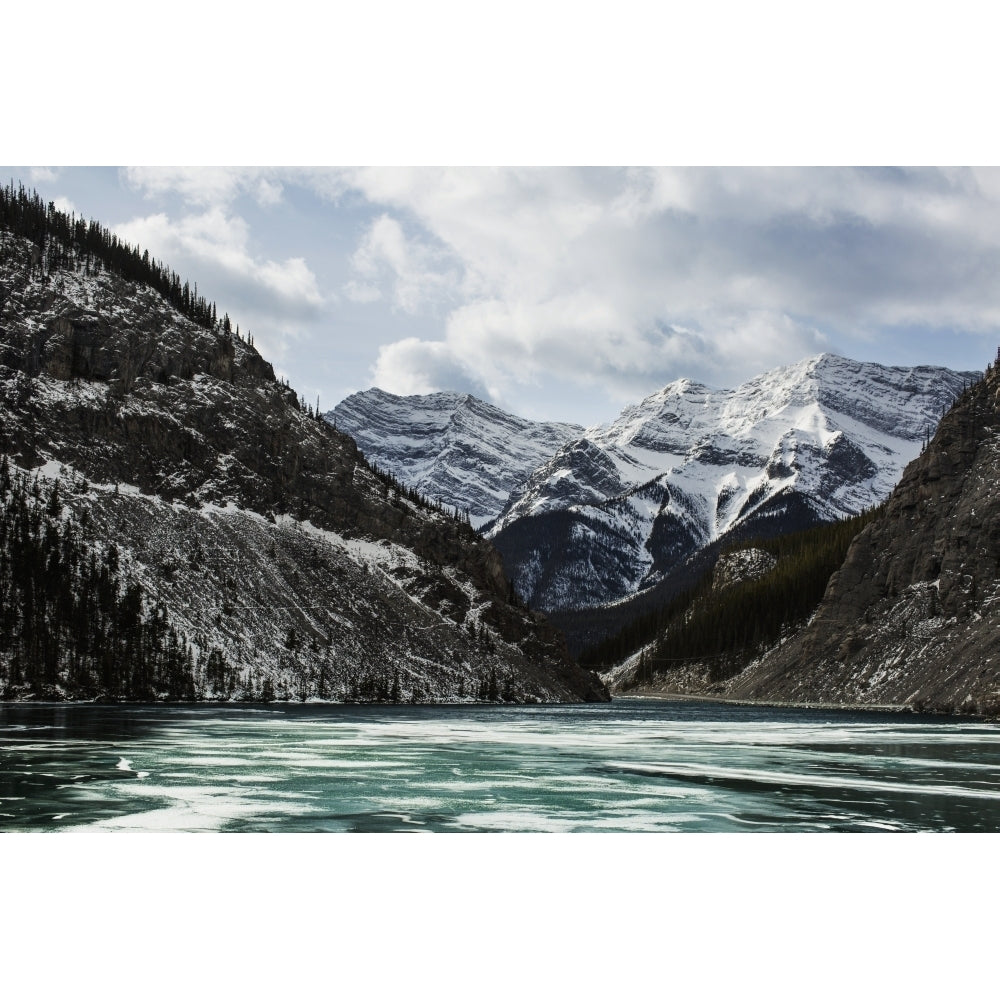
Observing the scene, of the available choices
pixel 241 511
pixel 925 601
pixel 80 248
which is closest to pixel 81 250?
pixel 80 248

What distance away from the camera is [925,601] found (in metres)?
136

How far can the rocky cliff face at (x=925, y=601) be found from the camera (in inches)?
4722

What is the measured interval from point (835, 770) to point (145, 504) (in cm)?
10094

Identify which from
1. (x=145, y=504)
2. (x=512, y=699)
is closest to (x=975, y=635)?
(x=512, y=699)

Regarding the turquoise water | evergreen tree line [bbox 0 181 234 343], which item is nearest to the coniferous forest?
evergreen tree line [bbox 0 181 234 343]

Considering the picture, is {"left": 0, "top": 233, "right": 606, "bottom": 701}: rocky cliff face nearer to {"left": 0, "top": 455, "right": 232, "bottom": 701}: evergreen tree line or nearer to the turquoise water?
{"left": 0, "top": 455, "right": 232, "bottom": 701}: evergreen tree line

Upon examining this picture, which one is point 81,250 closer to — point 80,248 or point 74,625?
point 80,248

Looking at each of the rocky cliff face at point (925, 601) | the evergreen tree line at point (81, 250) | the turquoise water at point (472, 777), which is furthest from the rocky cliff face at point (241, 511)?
the turquoise water at point (472, 777)

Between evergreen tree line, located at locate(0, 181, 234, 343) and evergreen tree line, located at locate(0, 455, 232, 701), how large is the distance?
49.5 m

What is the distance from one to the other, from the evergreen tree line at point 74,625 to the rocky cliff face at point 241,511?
9.95 feet

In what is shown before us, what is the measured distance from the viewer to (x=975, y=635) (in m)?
120

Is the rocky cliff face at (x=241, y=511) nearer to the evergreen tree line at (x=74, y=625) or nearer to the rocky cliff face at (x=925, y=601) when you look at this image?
the evergreen tree line at (x=74, y=625)

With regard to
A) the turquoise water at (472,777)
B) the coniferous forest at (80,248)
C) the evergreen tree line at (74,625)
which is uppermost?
the coniferous forest at (80,248)
